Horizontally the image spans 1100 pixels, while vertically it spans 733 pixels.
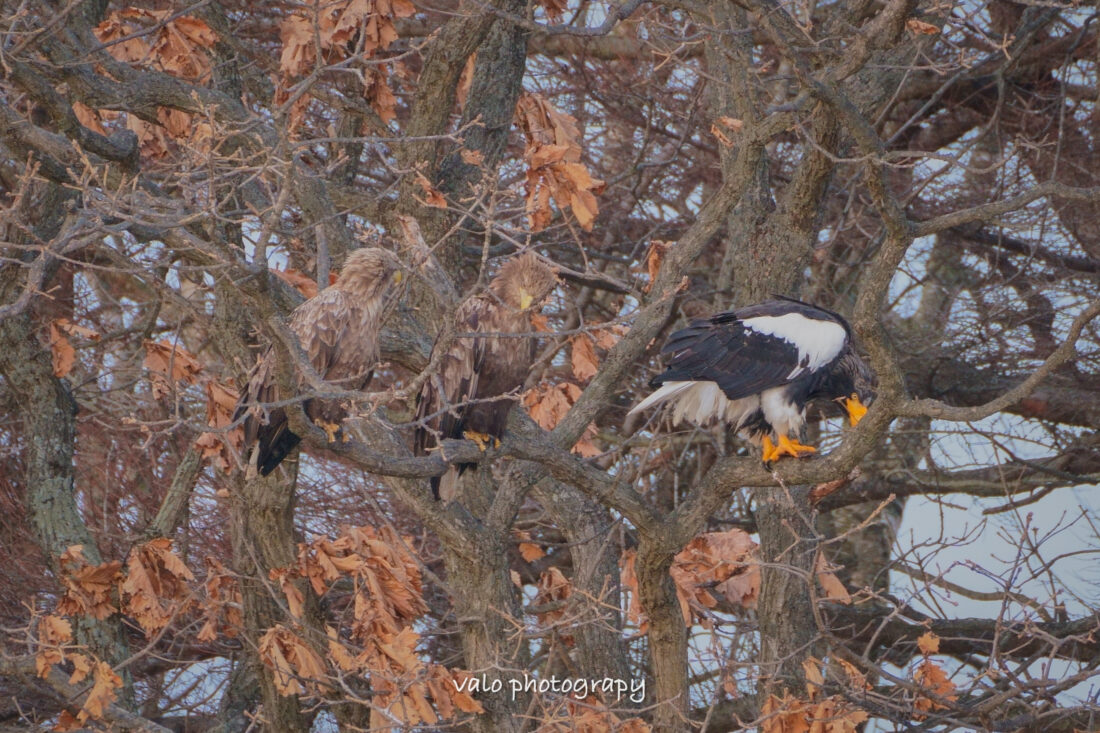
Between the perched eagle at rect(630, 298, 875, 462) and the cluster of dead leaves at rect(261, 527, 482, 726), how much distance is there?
1087 millimetres

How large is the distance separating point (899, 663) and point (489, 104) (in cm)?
387

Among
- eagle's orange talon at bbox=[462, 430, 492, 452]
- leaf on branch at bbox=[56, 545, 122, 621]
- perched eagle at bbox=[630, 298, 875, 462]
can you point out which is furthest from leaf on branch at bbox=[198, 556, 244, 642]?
perched eagle at bbox=[630, 298, 875, 462]

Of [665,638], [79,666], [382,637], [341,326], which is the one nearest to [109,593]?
[79,666]

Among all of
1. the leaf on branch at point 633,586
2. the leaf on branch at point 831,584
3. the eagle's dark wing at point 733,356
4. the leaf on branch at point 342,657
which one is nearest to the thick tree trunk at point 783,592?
the leaf on branch at point 831,584

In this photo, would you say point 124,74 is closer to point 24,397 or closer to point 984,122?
point 24,397

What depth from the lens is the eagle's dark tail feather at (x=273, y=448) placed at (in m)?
4.99

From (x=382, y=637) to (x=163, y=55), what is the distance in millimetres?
2369

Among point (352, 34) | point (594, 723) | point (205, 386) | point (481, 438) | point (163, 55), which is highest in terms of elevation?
point (352, 34)

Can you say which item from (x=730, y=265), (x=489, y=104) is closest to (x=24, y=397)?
(x=489, y=104)

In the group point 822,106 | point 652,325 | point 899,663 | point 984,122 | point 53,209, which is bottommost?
point 899,663

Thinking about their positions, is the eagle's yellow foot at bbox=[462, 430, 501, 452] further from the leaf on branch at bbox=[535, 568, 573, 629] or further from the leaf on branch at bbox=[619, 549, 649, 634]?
the leaf on branch at bbox=[535, 568, 573, 629]

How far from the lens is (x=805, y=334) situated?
504 centimetres

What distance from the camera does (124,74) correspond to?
5.14 meters

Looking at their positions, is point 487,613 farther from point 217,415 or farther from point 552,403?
point 217,415
